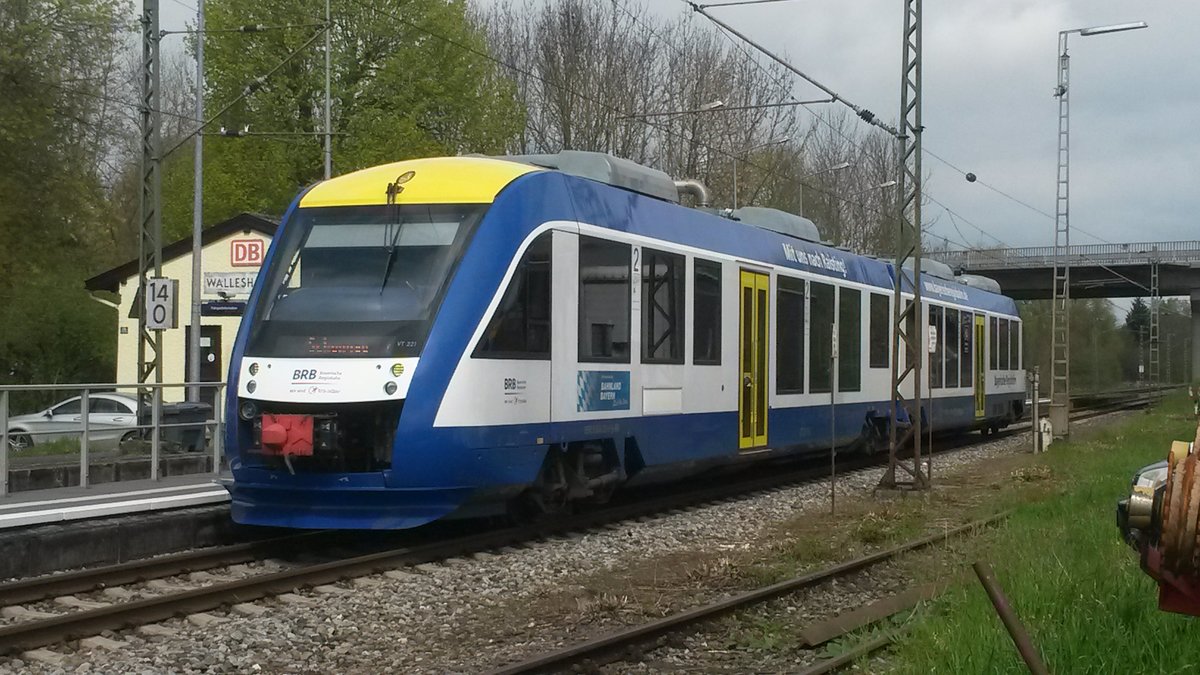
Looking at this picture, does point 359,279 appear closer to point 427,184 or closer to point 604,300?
point 427,184

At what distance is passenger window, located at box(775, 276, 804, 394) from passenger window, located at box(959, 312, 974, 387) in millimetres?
8365

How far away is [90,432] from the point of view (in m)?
12.9

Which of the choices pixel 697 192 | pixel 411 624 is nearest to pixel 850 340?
pixel 697 192

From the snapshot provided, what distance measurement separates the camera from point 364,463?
10.1 meters

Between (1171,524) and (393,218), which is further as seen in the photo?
(393,218)

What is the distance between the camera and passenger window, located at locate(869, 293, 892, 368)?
1925 centimetres

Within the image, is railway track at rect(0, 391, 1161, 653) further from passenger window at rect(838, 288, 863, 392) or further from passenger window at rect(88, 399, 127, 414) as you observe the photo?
passenger window at rect(838, 288, 863, 392)

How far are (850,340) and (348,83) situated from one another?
24.0 meters

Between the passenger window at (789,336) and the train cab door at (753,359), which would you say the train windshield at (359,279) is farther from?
the passenger window at (789,336)

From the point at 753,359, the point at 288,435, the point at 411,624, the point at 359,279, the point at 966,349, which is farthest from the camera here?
the point at 966,349

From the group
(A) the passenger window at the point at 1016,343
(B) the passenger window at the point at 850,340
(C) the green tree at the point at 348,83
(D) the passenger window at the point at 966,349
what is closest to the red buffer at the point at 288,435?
(B) the passenger window at the point at 850,340

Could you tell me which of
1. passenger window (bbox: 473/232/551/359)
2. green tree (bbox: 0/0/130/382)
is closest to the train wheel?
passenger window (bbox: 473/232/551/359)

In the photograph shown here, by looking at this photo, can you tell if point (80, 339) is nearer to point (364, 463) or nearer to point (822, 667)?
point (364, 463)

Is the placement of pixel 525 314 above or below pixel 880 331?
below
